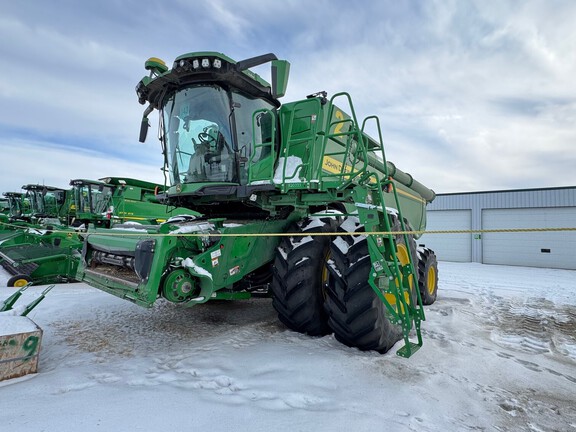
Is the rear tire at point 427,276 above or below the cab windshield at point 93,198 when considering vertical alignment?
below

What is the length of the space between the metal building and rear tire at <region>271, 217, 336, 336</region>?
41.0 ft

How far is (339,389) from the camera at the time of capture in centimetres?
259

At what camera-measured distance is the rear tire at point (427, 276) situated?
6117 millimetres

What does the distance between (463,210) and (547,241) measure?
3716 mm

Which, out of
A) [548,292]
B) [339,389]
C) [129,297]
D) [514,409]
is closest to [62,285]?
[129,297]

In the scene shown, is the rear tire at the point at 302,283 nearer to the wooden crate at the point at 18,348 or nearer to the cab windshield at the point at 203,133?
the cab windshield at the point at 203,133

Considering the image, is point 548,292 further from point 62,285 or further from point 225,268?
point 62,285

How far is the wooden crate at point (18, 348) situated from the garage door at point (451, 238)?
16.5m

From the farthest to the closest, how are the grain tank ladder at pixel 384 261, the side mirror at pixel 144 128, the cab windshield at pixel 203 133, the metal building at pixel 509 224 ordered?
the metal building at pixel 509 224, the side mirror at pixel 144 128, the cab windshield at pixel 203 133, the grain tank ladder at pixel 384 261

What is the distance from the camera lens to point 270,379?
2719 millimetres

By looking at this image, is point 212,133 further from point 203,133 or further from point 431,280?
point 431,280

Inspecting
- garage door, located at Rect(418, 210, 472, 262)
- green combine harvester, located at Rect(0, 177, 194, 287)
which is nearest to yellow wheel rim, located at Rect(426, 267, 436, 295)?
green combine harvester, located at Rect(0, 177, 194, 287)

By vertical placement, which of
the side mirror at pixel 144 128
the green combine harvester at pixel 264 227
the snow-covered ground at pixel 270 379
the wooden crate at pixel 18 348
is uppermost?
the side mirror at pixel 144 128

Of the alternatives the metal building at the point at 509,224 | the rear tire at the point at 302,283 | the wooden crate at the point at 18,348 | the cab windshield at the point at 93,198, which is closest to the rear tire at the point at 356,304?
the rear tire at the point at 302,283
